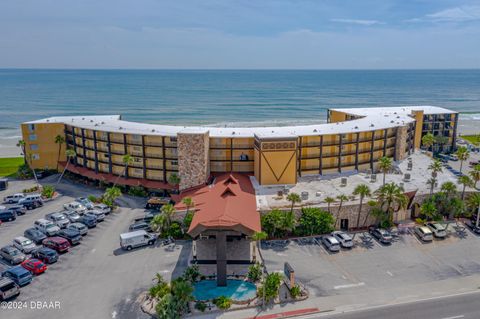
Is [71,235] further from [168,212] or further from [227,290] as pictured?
[227,290]

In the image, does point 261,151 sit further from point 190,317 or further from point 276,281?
point 190,317

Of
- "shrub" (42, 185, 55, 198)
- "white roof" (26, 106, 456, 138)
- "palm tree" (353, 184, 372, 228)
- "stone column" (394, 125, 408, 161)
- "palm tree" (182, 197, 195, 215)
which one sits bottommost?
"shrub" (42, 185, 55, 198)

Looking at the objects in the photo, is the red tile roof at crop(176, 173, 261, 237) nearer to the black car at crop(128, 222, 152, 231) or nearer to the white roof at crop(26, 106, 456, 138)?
the black car at crop(128, 222, 152, 231)

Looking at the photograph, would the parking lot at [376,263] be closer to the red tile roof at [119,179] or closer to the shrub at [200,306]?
the shrub at [200,306]

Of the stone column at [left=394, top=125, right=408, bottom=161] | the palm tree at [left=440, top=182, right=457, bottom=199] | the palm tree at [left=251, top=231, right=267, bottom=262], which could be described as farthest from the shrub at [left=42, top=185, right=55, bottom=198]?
the stone column at [left=394, top=125, right=408, bottom=161]

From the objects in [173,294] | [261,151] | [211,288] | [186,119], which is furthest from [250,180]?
[186,119]

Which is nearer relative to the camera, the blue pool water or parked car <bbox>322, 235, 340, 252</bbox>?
the blue pool water

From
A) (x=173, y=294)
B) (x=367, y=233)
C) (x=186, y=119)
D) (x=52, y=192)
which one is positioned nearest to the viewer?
(x=173, y=294)
